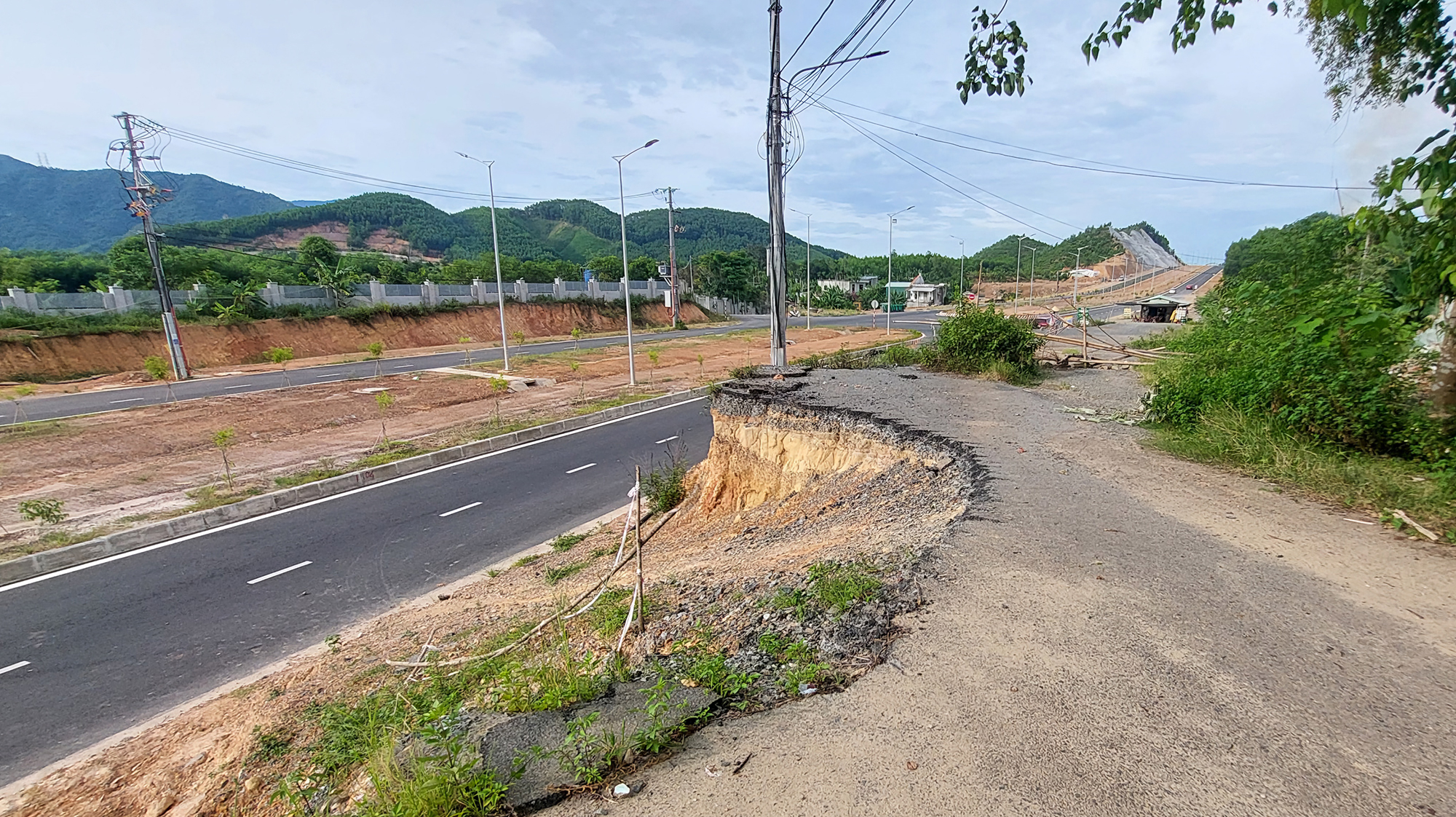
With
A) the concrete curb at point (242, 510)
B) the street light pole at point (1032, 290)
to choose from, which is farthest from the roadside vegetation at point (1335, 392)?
the street light pole at point (1032, 290)

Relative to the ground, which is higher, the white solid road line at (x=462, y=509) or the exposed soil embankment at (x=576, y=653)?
the exposed soil embankment at (x=576, y=653)

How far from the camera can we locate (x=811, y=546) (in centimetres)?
610

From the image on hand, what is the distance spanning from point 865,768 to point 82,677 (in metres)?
8.31

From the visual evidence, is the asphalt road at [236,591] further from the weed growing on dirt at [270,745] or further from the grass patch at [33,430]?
the grass patch at [33,430]

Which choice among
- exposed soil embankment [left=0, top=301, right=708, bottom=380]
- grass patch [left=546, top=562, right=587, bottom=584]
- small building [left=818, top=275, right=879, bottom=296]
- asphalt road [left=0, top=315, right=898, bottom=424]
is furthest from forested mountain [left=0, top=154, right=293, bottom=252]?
grass patch [left=546, top=562, right=587, bottom=584]

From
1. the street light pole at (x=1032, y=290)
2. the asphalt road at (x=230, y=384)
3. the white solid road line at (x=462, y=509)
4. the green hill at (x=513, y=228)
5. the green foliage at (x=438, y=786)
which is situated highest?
the green hill at (x=513, y=228)

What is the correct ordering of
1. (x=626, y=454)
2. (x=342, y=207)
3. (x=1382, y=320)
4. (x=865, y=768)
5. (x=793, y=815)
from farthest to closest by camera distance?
1. (x=342, y=207)
2. (x=626, y=454)
3. (x=1382, y=320)
4. (x=865, y=768)
5. (x=793, y=815)

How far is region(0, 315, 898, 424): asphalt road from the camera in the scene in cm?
2150

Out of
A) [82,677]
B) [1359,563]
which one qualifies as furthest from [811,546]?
[82,677]

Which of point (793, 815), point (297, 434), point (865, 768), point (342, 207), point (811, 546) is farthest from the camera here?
point (342, 207)

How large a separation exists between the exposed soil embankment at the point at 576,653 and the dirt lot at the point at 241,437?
7287 millimetres

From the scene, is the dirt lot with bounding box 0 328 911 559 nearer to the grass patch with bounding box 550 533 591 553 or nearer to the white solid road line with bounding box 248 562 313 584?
the white solid road line with bounding box 248 562 313 584

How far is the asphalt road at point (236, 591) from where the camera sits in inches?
238

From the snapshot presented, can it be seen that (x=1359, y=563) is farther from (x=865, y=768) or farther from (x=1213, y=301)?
(x=1213, y=301)
